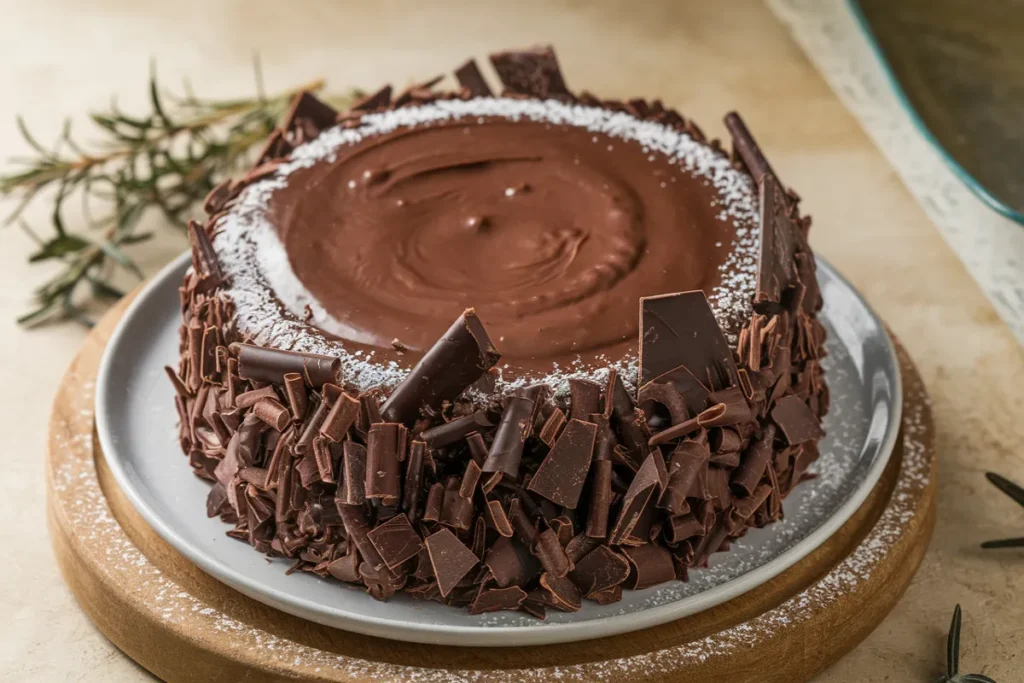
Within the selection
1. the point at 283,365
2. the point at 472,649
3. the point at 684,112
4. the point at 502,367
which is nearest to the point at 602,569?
the point at 472,649

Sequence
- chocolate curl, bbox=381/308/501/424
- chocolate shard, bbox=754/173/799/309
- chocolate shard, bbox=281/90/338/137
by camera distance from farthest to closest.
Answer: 1. chocolate shard, bbox=281/90/338/137
2. chocolate shard, bbox=754/173/799/309
3. chocolate curl, bbox=381/308/501/424

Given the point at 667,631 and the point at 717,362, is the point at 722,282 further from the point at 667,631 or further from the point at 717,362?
the point at 667,631

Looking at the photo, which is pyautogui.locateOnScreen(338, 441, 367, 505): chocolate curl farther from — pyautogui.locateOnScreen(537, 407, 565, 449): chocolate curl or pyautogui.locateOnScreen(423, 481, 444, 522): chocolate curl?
pyautogui.locateOnScreen(537, 407, 565, 449): chocolate curl

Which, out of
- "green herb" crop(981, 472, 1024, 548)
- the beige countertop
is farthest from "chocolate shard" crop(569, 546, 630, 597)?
"green herb" crop(981, 472, 1024, 548)

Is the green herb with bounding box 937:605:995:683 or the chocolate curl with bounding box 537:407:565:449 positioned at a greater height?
the chocolate curl with bounding box 537:407:565:449

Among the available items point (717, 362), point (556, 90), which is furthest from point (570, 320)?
point (556, 90)
